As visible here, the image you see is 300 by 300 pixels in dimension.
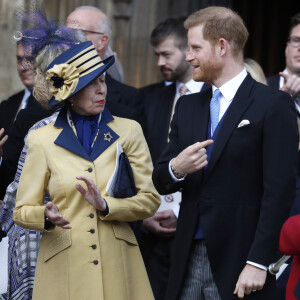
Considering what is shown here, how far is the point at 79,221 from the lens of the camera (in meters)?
4.41

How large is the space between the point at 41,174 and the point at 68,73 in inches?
21.2

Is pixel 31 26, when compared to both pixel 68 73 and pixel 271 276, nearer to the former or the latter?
pixel 68 73

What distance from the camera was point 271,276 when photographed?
14.0 ft

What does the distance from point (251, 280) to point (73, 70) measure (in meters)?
1.40

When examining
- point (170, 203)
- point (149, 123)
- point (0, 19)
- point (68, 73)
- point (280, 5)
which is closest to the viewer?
point (68, 73)

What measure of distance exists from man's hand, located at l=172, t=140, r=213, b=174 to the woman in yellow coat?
39 centimetres

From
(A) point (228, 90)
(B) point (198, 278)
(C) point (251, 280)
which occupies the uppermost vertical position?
(A) point (228, 90)

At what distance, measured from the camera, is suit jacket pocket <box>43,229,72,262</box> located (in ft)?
14.4

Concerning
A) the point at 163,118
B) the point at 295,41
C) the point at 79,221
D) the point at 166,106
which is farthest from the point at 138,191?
the point at 295,41

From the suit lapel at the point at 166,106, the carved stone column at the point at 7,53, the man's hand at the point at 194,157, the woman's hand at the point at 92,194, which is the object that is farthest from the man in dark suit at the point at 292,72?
the carved stone column at the point at 7,53

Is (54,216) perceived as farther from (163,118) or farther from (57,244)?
(163,118)

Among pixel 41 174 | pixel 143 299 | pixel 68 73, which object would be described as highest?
pixel 68 73

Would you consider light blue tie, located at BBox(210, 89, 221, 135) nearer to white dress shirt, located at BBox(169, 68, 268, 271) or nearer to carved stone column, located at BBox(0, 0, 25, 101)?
white dress shirt, located at BBox(169, 68, 268, 271)

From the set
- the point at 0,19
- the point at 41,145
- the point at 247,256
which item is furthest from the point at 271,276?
the point at 0,19
